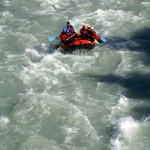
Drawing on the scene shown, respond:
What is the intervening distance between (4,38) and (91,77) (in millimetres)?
5377

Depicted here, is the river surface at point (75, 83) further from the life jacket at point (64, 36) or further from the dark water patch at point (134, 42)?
the life jacket at point (64, 36)

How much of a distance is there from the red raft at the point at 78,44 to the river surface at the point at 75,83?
25 centimetres

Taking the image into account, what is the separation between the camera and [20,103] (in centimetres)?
1238

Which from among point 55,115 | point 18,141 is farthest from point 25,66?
point 18,141

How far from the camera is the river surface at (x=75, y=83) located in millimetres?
10938

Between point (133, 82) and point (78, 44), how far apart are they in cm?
313

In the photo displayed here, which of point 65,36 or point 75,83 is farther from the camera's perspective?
point 65,36

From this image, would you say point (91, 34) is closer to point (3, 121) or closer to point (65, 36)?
point (65, 36)

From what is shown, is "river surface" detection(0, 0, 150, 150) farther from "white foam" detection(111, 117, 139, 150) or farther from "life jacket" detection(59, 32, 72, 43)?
"life jacket" detection(59, 32, 72, 43)

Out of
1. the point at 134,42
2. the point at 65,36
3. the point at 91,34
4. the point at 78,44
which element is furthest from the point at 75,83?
the point at 134,42

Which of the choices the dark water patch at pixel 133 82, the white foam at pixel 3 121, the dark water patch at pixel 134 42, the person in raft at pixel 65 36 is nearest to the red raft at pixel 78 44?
the person in raft at pixel 65 36

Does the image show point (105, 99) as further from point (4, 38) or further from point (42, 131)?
point (4, 38)

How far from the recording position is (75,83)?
13.5 metres

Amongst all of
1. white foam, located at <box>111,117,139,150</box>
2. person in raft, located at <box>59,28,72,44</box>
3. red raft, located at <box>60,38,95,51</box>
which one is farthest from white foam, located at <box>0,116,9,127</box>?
person in raft, located at <box>59,28,72,44</box>
